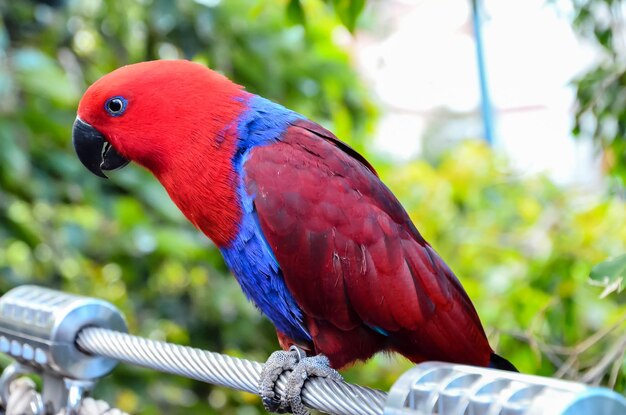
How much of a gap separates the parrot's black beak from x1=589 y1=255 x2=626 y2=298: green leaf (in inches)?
29.6

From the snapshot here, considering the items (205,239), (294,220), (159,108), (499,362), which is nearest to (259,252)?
(294,220)

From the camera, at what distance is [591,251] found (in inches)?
67.5

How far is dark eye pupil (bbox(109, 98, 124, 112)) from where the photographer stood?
1192 mm

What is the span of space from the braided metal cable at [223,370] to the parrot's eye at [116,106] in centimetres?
39

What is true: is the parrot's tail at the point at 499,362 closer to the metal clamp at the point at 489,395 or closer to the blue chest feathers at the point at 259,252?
the blue chest feathers at the point at 259,252

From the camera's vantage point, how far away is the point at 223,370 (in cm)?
82

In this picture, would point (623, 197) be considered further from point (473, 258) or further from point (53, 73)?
point (53, 73)

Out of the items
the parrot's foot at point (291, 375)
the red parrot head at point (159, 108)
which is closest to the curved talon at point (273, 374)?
the parrot's foot at point (291, 375)

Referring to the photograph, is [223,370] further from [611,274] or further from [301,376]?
[611,274]

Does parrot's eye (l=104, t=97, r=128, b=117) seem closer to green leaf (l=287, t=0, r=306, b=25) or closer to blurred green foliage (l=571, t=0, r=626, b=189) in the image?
green leaf (l=287, t=0, r=306, b=25)

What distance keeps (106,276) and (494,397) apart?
167 centimetres

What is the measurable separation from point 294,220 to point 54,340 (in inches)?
14.2

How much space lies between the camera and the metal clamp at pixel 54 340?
1000 mm

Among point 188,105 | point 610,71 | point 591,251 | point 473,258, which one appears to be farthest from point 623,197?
point 188,105
